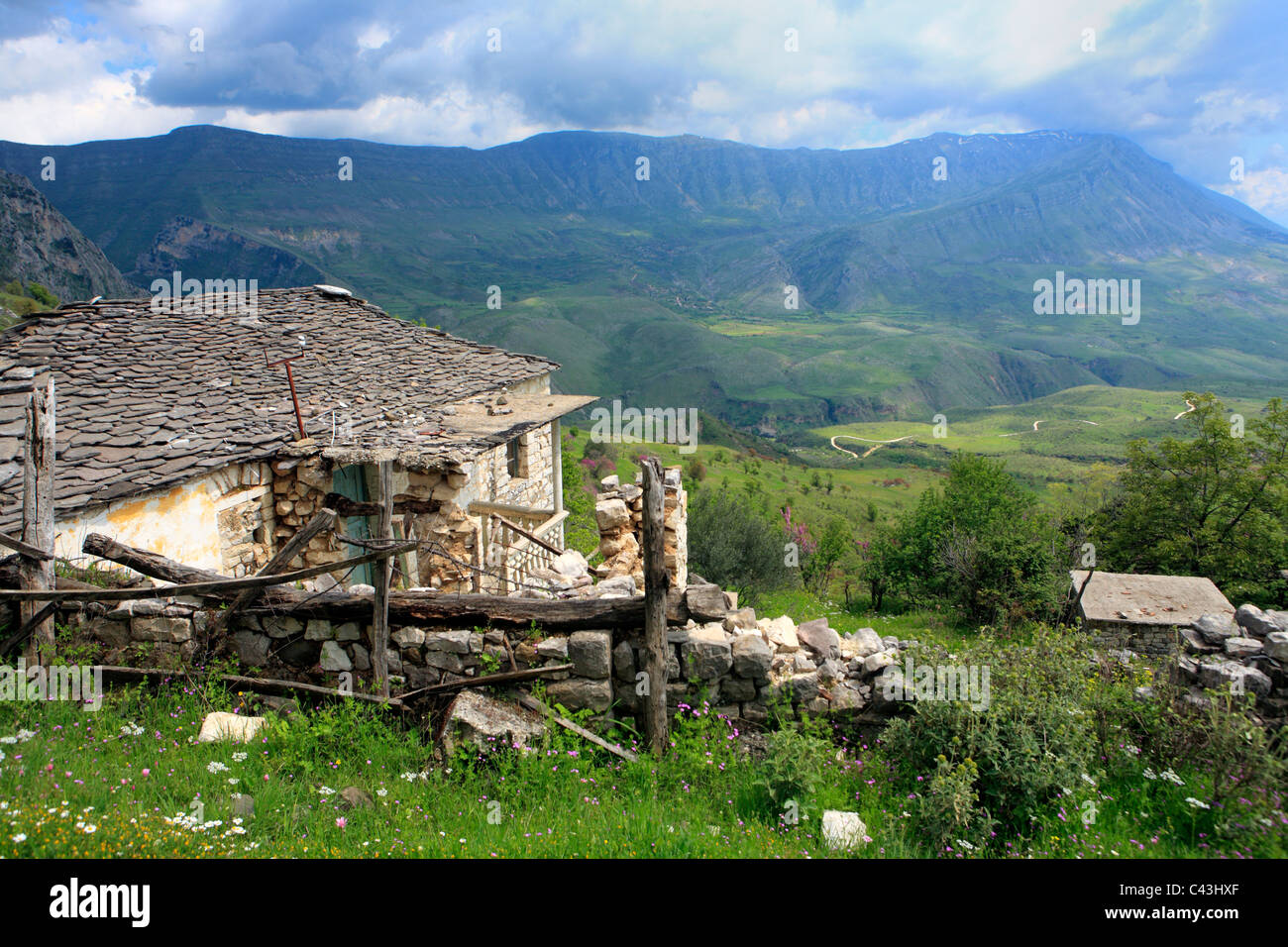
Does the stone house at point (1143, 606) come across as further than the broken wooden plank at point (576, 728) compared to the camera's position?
Yes

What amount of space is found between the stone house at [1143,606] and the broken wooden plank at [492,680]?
17192 mm

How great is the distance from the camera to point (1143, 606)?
19.5 metres

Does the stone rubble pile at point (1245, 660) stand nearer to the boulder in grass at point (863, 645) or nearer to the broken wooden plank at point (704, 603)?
the boulder in grass at point (863, 645)

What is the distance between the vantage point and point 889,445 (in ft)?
386

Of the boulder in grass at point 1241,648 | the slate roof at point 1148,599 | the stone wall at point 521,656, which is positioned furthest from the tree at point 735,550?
the stone wall at point 521,656

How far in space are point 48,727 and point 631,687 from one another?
4.25 m

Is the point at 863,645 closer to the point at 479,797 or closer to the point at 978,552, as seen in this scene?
the point at 479,797

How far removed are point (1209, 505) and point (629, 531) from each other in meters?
29.8

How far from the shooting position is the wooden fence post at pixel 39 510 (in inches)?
233

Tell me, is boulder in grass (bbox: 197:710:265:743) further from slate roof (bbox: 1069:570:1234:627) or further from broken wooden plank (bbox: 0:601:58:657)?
slate roof (bbox: 1069:570:1234:627)

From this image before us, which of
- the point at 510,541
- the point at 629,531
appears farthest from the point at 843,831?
the point at 510,541

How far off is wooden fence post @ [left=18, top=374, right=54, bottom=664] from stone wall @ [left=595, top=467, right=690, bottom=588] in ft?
20.1
